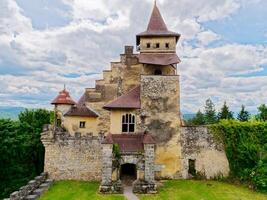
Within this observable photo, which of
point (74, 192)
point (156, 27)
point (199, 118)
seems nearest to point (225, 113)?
point (199, 118)

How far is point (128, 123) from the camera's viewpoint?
99.0 feet

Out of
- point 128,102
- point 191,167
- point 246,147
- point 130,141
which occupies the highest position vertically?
point 128,102

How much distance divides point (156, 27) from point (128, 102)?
9.53 meters

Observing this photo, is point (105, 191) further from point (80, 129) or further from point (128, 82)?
point (128, 82)

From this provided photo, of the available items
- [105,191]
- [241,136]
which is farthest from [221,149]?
[105,191]

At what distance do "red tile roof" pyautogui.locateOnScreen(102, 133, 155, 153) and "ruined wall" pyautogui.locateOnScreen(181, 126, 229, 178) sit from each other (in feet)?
14.2

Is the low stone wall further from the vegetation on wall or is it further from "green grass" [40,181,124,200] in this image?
Answer: the vegetation on wall

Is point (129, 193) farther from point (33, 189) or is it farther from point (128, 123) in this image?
point (33, 189)

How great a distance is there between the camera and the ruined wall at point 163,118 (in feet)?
97.2

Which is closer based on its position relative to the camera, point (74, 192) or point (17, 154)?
point (74, 192)

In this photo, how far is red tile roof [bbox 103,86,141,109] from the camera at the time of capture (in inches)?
1173

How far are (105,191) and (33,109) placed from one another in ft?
97.0

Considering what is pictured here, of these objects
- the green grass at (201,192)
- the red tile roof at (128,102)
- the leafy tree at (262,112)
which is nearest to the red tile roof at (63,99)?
the red tile roof at (128,102)

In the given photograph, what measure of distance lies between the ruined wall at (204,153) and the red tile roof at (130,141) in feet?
14.2
